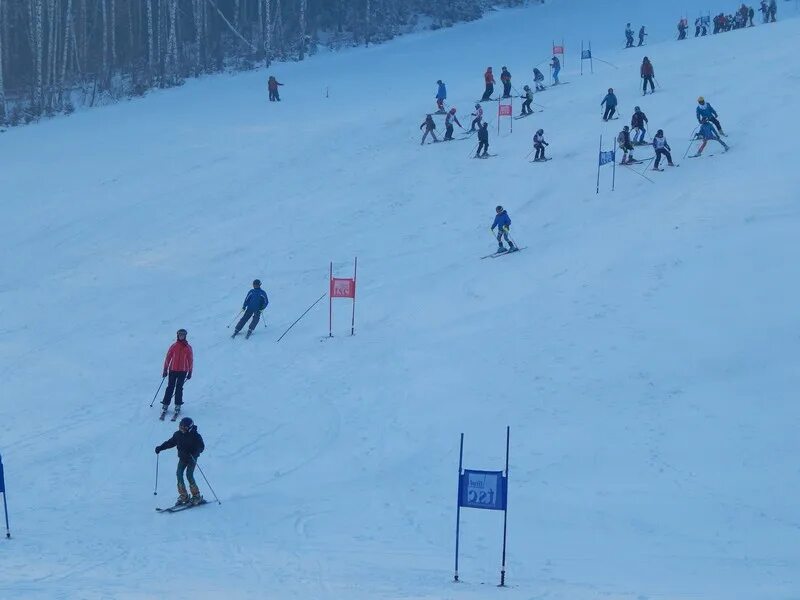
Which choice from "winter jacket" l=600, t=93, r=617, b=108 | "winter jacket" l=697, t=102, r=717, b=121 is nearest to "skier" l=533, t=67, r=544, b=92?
"winter jacket" l=600, t=93, r=617, b=108

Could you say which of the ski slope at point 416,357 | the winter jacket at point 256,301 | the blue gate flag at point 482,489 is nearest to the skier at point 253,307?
the winter jacket at point 256,301

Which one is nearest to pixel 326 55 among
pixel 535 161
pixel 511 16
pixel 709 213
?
pixel 511 16

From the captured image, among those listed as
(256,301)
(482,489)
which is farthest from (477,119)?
(482,489)

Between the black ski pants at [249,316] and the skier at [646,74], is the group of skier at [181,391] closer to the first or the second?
the black ski pants at [249,316]

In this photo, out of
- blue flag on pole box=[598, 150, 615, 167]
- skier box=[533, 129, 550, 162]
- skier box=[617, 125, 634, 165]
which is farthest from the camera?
skier box=[533, 129, 550, 162]

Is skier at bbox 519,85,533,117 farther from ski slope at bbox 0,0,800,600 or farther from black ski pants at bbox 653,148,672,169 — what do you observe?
black ski pants at bbox 653,148,672,169

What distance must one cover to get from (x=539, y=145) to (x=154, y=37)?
3323 cm

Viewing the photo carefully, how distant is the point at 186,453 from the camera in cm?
1327

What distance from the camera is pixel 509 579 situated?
10914 mm

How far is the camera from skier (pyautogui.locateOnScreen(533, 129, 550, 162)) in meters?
28.4

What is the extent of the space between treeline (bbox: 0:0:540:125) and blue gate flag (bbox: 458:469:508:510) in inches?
1409

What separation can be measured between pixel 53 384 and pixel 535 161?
1498 cm

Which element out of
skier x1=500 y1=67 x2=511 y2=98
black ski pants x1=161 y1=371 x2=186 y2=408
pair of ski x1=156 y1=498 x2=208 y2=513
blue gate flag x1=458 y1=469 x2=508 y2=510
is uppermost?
skier x1=500 y1=67 x2=511 y2=98

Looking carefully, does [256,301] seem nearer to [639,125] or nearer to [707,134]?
[707,134]
